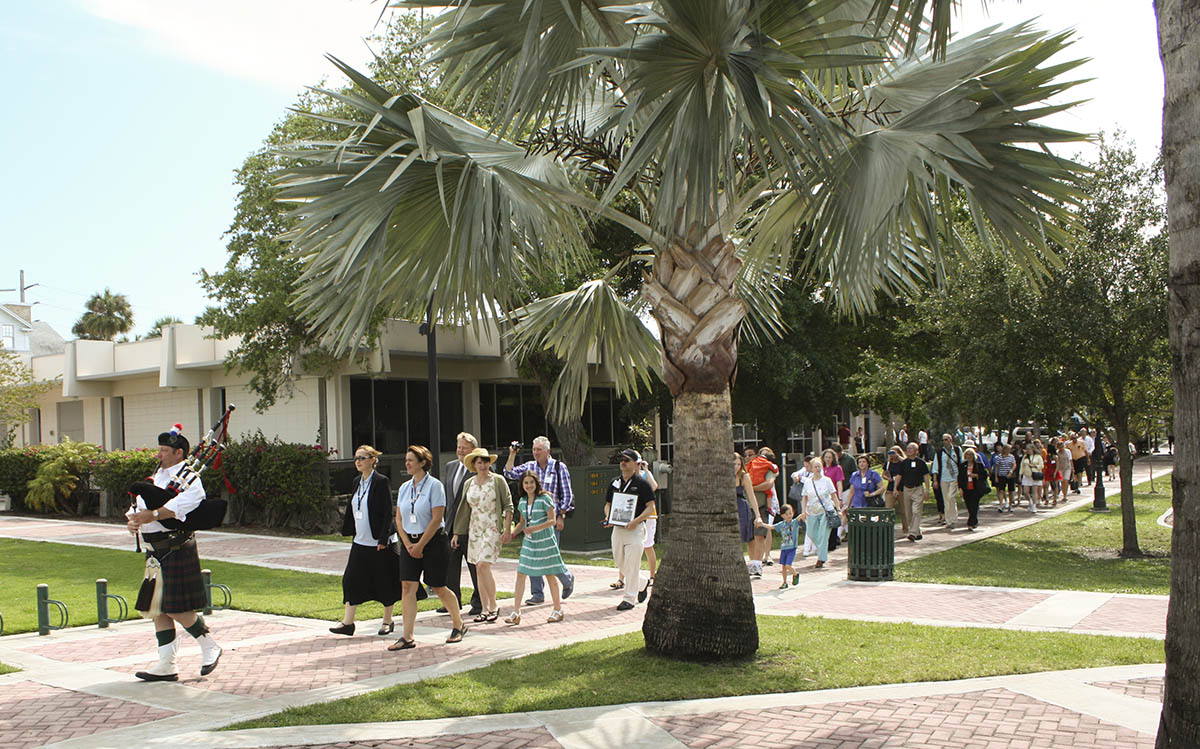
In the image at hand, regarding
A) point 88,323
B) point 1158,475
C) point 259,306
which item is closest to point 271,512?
point 259,306

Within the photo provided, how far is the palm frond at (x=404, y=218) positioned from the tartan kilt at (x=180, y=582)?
2103 millimetres

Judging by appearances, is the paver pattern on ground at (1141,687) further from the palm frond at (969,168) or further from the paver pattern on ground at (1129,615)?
the palm frond at (969,168)

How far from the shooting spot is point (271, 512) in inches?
877

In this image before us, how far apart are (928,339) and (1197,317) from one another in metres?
24.0

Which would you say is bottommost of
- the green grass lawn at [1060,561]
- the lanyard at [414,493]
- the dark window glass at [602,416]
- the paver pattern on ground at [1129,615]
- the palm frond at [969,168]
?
the green grass lawn at [1060,561]

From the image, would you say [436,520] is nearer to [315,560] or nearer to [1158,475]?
[315,560]

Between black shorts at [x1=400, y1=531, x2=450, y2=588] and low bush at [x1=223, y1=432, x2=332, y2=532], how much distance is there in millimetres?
12973

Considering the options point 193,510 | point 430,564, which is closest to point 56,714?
point 193,510

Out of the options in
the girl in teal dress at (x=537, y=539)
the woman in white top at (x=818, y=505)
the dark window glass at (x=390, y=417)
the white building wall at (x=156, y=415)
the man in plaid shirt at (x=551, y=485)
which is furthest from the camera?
the white building wall at (x=156, y=415)

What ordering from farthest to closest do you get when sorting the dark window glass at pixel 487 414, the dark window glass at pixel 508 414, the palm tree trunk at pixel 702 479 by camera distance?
the dark window glass at pixel 508 414 < the dark window glass at pixel 487 414 < the palm tree trunk at pixel 702 479

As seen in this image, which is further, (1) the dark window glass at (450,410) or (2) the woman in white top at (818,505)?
(1) the dark window glass at (450,410)

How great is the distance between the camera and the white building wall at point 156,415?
3098 cm

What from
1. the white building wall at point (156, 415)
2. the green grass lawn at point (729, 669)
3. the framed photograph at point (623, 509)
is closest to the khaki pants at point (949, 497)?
the framed photograph at point (623, 509)

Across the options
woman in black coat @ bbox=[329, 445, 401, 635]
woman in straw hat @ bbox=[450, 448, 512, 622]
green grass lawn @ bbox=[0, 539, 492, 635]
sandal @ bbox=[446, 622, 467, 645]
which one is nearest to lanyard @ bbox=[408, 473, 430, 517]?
woman in black coat @ bbox=[329, 445, 401, 635]
